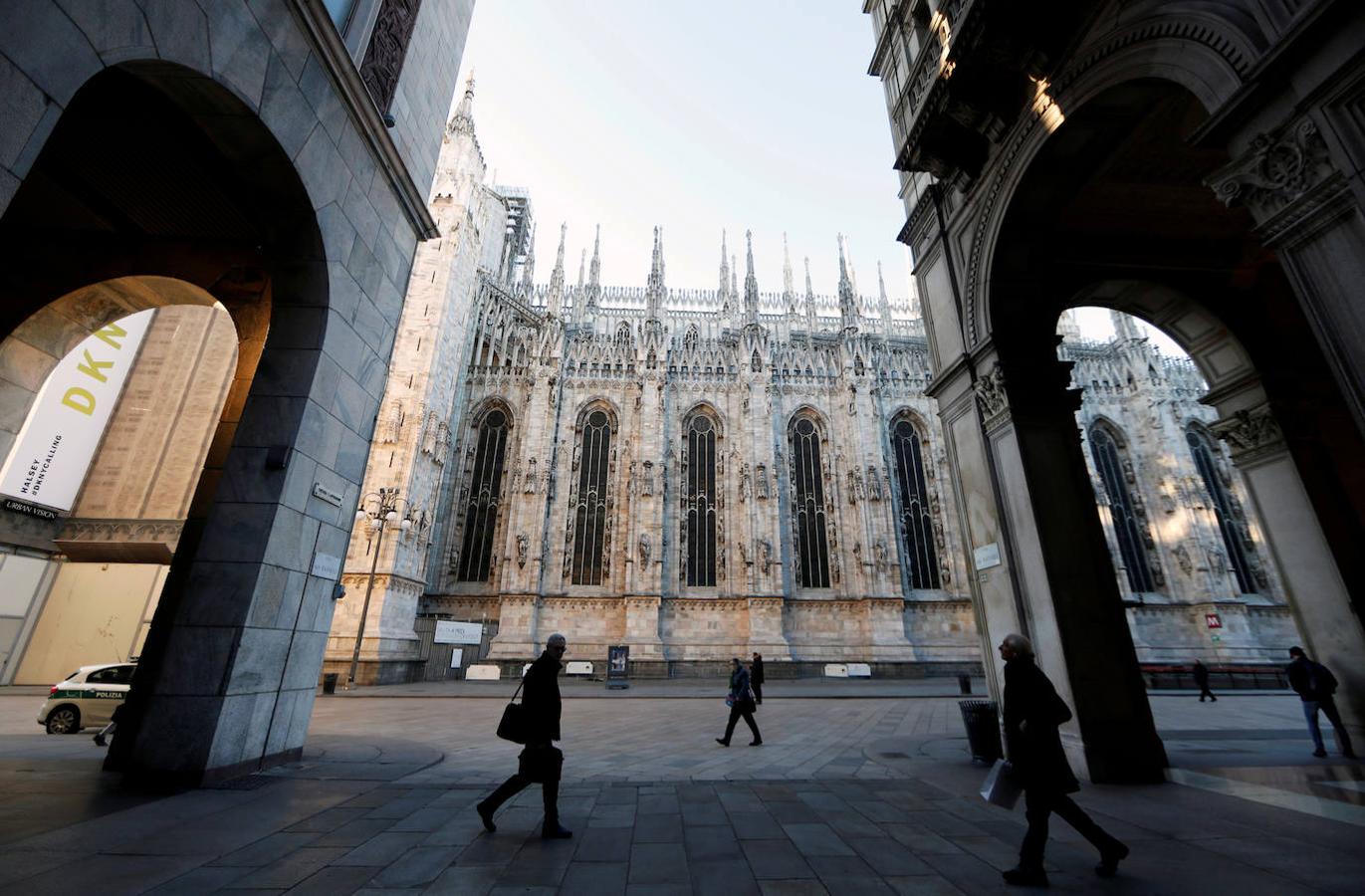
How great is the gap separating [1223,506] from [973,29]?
3775 cm

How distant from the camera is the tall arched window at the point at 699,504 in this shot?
28.1m

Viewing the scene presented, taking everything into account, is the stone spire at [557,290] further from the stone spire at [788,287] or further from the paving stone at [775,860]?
the paving stone at [775,860]

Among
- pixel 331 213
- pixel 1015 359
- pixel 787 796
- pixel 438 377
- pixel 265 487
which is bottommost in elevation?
pixel 787 796

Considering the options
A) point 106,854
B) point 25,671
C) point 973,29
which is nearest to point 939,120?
point 973,29

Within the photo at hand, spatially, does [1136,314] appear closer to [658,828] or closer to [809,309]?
[658,828]

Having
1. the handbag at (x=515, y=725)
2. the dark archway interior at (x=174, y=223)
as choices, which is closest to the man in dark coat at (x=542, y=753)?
the handbag at (x=515, y=725)

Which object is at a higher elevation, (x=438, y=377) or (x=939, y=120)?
(x=438, y=377)

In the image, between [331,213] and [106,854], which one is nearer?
[106,854]

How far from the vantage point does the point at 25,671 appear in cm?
1789

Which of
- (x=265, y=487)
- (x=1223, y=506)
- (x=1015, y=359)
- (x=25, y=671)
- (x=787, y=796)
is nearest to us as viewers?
(x=787, y=796)

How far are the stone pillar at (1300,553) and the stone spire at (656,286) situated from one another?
87.4 feet

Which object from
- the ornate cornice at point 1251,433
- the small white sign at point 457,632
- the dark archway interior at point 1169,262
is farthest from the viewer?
the small white sign at point 457,632

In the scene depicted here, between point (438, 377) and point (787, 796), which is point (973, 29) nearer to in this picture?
point (787, 796)

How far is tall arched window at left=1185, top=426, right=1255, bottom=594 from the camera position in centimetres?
2939
